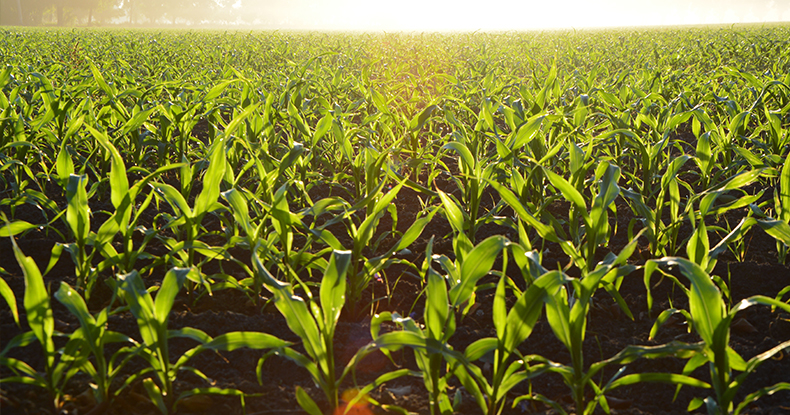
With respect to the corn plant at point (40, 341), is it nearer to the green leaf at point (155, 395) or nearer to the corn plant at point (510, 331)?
the green leaf at point (155, 395)

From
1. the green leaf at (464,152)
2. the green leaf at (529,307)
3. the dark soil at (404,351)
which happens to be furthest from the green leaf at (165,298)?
the green leaf at (464,152)

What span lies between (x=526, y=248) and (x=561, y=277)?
488mm

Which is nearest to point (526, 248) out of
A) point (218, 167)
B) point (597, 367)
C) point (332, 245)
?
point (597, 367)

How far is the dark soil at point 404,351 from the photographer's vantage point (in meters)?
1.30

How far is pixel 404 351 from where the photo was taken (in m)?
1.61

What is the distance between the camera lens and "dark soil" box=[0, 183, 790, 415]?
4.27 feet

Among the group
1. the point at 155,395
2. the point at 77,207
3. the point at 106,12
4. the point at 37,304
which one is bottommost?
the point at 155,395

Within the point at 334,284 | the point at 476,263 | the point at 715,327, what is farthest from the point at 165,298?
the point at 715,327

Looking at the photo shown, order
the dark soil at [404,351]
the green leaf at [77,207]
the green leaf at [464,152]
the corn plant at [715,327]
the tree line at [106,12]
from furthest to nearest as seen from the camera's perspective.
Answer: the tree line at [106,12], the green leaf at [464,152], the green leaf at [77,207], the dark soil at [404,351], the corn plant at [715,327]

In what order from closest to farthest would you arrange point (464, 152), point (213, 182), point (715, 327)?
point (715, 327) → point (213, 182) → point (464, 152)

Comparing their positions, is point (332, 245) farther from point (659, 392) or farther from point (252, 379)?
point (659, 392)

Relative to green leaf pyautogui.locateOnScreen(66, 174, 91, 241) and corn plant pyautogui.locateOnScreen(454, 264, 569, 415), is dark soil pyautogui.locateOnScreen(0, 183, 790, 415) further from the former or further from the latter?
green leaf pyautogui.locateOnScreen(66, 174, 91, 241)

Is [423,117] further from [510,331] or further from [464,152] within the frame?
[510,331]

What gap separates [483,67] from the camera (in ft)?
24.6
